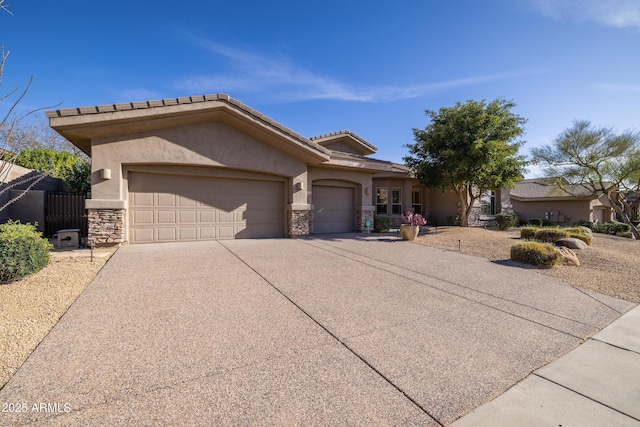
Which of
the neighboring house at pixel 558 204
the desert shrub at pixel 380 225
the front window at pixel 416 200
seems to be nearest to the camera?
the desert shrub at pixel 380 225

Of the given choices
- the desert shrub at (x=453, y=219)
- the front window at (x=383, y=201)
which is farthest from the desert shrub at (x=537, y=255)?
the desert shrub at (x=453, y=219)

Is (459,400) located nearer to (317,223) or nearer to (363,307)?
(363,307)

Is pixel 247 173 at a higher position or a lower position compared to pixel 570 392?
higher

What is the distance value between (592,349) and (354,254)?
5.73 meters

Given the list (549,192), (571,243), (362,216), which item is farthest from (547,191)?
(362,216)

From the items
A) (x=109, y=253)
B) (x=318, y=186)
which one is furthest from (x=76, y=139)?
(x=318, y=186)

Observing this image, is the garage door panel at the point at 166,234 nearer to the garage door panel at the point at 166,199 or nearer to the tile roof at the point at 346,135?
the garage door panel at the point at 166,199

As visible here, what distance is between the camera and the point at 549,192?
78.7 ft

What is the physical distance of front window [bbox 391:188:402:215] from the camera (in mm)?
18312

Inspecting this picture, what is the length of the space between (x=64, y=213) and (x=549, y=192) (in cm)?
3367

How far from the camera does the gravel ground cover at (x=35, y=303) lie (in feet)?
9.45

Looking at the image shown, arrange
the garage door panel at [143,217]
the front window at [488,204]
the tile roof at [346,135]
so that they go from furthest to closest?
1. the front window at [488,204]
2. the tile roof at [346,135]
3. the garage door panel at [143,217]

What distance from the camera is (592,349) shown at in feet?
10.7

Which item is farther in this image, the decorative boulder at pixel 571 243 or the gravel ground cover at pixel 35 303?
the decorative boulder at pixel 571 243
